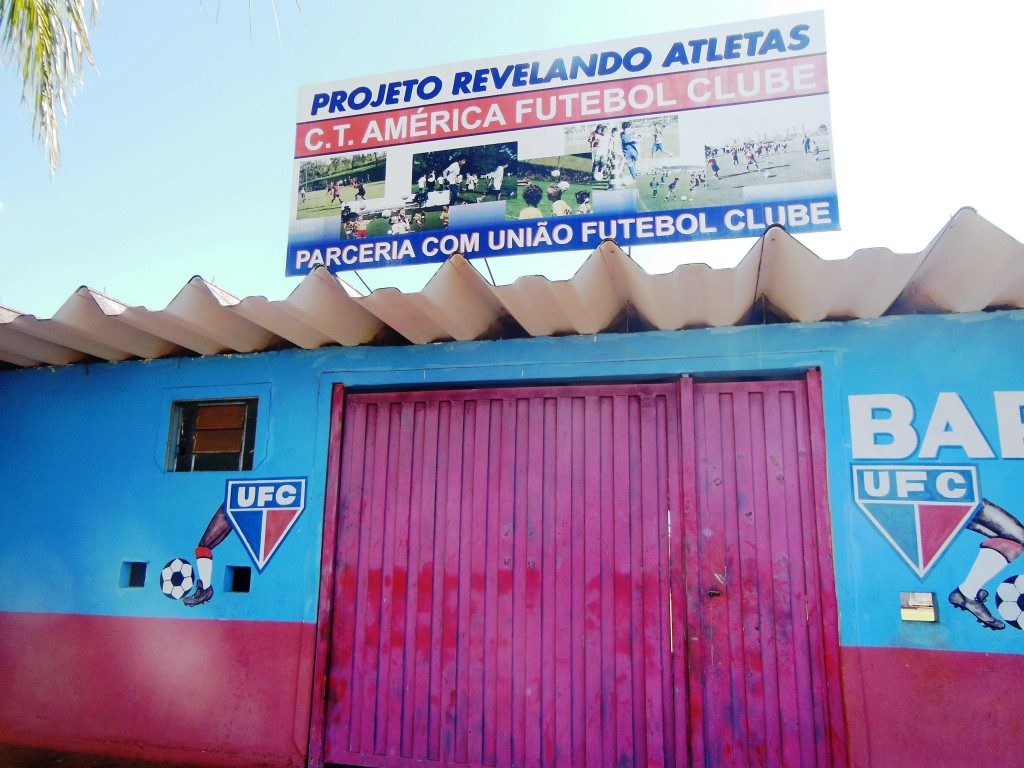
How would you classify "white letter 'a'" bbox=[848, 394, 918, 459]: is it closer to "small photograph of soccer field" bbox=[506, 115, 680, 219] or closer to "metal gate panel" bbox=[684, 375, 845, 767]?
"metal gate panel" bbox=[684, 375, 845, 767]

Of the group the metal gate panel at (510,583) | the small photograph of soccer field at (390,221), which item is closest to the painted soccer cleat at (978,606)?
the metal gate panel at (510,583)

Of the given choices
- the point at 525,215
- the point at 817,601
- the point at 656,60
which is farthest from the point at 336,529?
the point at 656,60

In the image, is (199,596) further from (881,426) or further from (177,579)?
(881,426)


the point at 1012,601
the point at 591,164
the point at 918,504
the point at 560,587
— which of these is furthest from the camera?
the point at 591,164

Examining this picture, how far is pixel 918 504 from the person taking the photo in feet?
12.9

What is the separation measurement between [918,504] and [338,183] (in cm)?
482

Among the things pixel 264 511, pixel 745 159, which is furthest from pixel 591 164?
pixel 264 511

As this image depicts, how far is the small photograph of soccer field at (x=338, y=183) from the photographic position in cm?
576

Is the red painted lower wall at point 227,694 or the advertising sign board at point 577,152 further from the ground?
the advertising sign board at point 577,152

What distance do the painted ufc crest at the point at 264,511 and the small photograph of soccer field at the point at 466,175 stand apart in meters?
→ 2.45

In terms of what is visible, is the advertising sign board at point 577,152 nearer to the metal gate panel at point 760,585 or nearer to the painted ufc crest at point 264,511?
the metal gate panel at point 760,585

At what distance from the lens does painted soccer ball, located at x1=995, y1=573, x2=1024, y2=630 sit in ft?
12.2

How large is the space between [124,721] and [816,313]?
17.8ft

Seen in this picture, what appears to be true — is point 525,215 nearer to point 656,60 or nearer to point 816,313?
point 656,60
